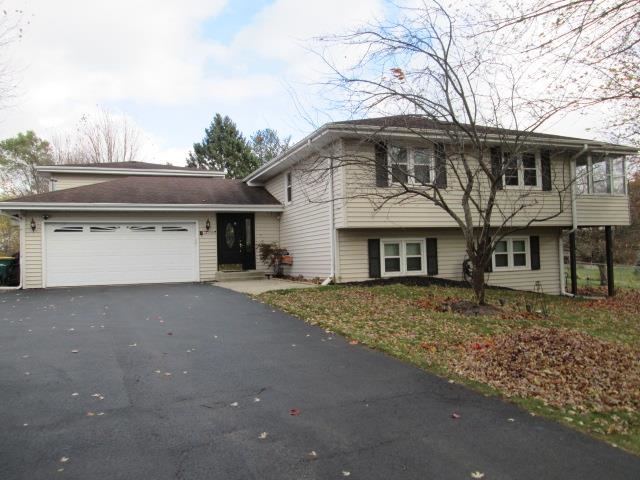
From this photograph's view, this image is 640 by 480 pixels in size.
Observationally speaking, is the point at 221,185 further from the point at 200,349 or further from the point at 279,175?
the point at 200,349

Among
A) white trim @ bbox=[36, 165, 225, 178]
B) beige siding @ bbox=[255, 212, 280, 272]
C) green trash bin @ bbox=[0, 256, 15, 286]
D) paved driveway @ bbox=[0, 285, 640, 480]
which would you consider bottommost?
paved driveway @ bbox=[0, 285, 640, 480]

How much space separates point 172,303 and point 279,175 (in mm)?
7980

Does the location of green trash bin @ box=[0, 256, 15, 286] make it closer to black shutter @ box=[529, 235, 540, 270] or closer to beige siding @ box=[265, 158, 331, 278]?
beige siding @ box=[265, 158, 331, 278]

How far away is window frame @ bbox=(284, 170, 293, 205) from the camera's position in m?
16.1

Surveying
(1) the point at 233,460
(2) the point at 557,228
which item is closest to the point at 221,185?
(2) the point at 557,228

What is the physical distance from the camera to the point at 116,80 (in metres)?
21.1

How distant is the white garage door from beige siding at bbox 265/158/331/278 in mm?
3210

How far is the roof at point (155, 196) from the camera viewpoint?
14.2 metres

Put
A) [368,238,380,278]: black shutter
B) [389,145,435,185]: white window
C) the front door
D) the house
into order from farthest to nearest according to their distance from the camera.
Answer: the front door → [368,238,380,278]: black shutter → the house → [389,145,435,185]: white window

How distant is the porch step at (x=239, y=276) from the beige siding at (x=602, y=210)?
1054cm

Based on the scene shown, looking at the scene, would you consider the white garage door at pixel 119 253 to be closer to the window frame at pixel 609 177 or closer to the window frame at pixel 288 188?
the window frame at pixel 288 188

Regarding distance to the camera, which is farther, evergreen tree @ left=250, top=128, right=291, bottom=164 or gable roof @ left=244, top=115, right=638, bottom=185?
evergreen tree @ left=250, top=128, right=291, bottom=164

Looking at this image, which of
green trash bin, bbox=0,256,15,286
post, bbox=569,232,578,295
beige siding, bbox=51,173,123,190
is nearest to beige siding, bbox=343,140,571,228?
post, bbox=569,232,578,295

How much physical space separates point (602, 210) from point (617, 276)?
1176 cm
